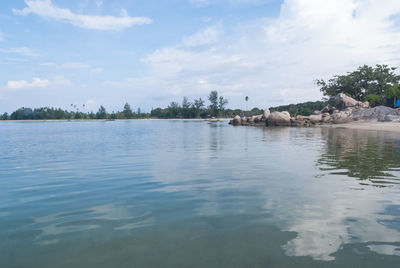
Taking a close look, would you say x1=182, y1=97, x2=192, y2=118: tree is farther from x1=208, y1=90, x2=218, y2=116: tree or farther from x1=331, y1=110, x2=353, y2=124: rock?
x1=331, y1=110, x2=353, y2=124: rock

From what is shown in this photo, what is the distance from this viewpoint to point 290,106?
11469 cm

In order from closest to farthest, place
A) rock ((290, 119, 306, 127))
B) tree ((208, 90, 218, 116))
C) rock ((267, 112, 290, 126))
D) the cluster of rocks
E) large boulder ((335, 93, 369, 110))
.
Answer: the cluster of rocks → rock ((290, 119, 306, 127)) → rock ((267, 112, 290, 126)) → large boulder ((335, 93, 369, 110)) → tree ((208, 90, 218, 116))

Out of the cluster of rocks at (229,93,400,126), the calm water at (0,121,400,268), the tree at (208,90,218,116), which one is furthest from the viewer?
the tree at (208,90,218,116)

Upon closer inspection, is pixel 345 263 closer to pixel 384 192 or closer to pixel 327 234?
pixel 327 234

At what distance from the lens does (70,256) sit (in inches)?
138

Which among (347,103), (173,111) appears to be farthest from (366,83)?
(173,111)

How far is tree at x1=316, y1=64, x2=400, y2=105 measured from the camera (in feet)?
171

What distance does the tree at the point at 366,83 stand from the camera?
52.1m

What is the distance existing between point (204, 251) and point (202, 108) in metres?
134

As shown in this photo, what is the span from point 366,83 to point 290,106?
6045cm

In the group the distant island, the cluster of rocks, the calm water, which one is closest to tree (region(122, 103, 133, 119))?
the distant island

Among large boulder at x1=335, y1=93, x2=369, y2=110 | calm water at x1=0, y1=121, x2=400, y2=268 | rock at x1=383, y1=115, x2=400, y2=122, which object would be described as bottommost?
calm water at x1=0, y1=121, x2=400, y2=268

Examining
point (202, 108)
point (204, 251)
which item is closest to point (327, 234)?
point (204, 251)

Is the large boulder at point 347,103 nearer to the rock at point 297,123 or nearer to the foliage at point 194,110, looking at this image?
the rock at point 297,123
